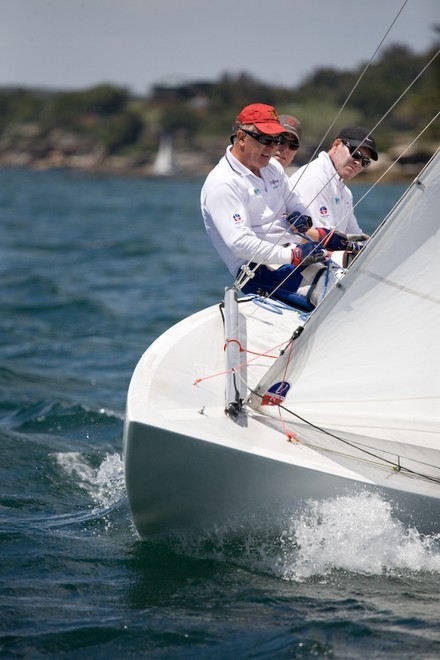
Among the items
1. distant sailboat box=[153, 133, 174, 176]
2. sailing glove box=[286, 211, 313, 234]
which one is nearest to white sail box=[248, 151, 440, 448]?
sailing glove box=[286, 211, 313, 234]

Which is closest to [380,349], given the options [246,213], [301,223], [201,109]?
[246,213]

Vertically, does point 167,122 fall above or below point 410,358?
below

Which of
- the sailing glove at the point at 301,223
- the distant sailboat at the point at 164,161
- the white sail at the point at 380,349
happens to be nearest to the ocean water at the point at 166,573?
the white sail at the point at 380,349

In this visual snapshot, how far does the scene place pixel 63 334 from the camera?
1034cm

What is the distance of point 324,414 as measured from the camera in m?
4.43

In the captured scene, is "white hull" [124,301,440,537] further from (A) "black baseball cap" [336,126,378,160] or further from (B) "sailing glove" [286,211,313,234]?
(A) "black baseball cap" [336,126,378,160]

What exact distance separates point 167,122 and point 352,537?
314 feet

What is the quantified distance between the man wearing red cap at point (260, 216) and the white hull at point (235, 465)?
0.91 m

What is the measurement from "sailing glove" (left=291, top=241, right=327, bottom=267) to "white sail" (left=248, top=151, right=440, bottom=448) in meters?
0.80

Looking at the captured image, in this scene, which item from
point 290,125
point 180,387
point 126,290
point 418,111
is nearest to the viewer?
point 180,387

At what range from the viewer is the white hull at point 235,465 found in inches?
158

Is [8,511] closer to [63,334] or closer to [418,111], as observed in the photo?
[63,334]

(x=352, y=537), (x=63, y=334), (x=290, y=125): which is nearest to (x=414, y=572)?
(x=352, y=537)

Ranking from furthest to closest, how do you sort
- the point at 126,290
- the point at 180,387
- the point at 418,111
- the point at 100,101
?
the point at 100,101, the point at 418,111, the point at 126,290, the point at 180,387
